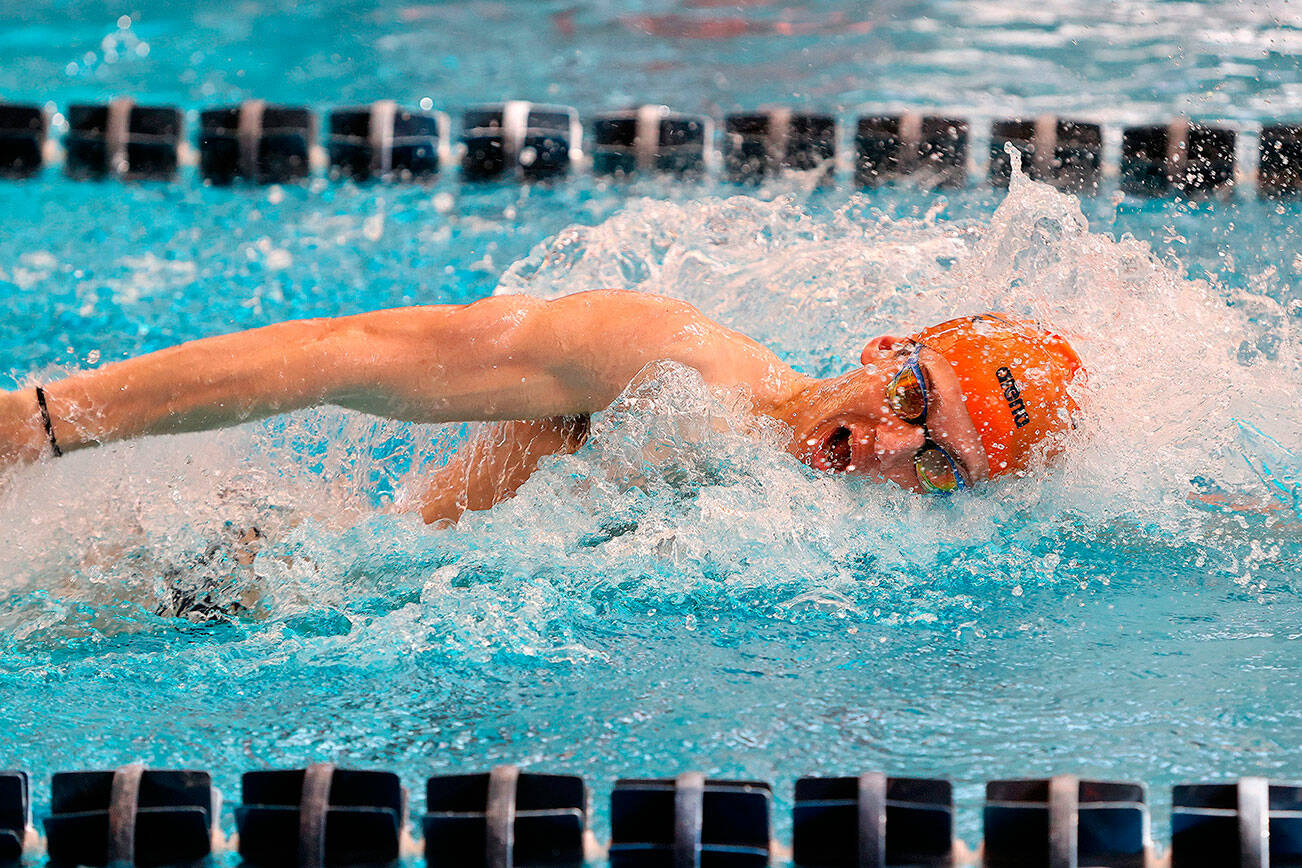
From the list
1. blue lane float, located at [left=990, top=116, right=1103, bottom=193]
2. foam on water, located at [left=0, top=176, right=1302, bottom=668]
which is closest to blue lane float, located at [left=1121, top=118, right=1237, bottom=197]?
blue lane float, located at [left=990, top=116, right=1103, bottom=193]

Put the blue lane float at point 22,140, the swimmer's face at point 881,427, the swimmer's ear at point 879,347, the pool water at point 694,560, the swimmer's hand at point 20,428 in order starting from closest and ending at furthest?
the pool water at point 694,560, the swimmer's hand at point 20,428, the swimmer's face at point 881,427, the swimmer's ear at point 879,347, the blue lane float at point 22,140

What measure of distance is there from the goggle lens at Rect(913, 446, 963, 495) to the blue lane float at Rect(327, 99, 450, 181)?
2.64 metres

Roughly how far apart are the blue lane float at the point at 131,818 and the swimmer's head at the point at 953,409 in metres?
1.11

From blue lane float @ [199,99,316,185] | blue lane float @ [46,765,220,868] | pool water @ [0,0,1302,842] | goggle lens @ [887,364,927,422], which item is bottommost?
blue lane float @ [46,765,220,868]

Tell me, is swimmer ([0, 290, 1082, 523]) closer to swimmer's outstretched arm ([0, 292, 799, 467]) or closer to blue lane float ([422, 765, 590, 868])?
swimmer's outstretched arm ([0, 292, 799, 467])

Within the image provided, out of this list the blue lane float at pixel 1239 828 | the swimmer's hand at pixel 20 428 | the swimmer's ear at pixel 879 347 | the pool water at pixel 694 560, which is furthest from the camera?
the swimmer's ear at pixel 879 347

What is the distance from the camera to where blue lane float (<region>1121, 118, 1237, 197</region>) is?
4.34m

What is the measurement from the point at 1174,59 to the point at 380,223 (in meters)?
3.67

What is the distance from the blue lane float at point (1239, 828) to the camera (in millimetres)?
1571

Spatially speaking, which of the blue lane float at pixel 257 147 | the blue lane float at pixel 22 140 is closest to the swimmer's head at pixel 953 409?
the blue lane float at pixel 257 147

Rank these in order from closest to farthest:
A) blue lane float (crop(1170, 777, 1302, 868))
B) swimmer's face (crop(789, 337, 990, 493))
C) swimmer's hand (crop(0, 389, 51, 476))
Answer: blue lane float (crop(1170, 777, 1302, 868)) < swimmer's hand (crop(0, 389, 51, 476)) < swimmer's face (crop(789, 337, 990, 493))

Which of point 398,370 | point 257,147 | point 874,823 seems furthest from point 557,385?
point 257,147

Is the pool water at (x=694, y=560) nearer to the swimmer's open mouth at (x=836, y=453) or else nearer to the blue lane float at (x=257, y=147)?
the swimmer's open mouth at (x=836, y=453)

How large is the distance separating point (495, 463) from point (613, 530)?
0.81 feet
